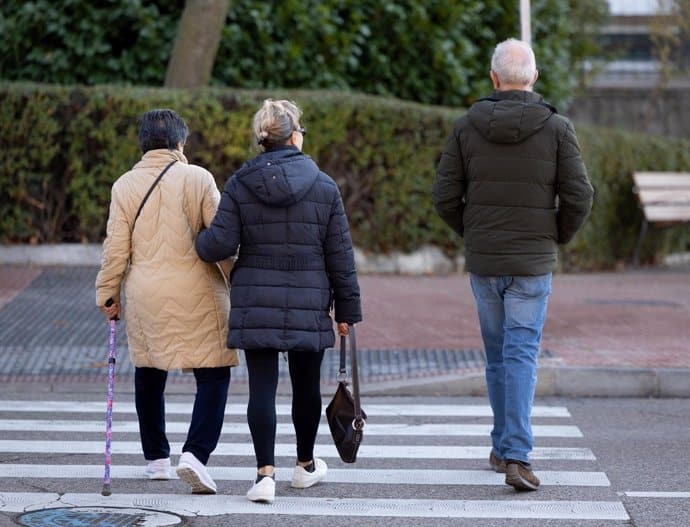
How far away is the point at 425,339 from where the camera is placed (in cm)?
1080

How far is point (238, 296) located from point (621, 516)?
188cm

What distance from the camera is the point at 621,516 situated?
577 centimetres

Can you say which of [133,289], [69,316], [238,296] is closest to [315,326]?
[238,296]

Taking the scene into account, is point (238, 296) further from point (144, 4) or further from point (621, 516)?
point (144, 4)

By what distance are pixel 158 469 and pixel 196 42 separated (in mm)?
9397

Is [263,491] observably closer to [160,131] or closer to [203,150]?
[160,131]

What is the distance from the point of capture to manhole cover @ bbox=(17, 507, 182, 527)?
217 inches

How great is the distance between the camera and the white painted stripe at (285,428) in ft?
25.7

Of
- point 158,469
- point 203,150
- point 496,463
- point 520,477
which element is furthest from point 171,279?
point 203,150

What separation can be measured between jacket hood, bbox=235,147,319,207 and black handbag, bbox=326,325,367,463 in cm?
67

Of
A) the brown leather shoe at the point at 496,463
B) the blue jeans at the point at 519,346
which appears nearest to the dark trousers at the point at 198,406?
the blue jeans at the point at 519,346

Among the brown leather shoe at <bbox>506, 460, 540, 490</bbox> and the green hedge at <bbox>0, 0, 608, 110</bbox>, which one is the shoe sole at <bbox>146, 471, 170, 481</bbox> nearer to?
the brown leather shoe at <bbox>506, 460, 540, 490</bbox>

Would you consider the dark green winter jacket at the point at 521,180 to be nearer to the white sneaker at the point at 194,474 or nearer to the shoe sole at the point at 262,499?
the shoe sole at the point at 262,499

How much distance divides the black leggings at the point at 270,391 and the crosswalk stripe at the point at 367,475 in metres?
0.58
